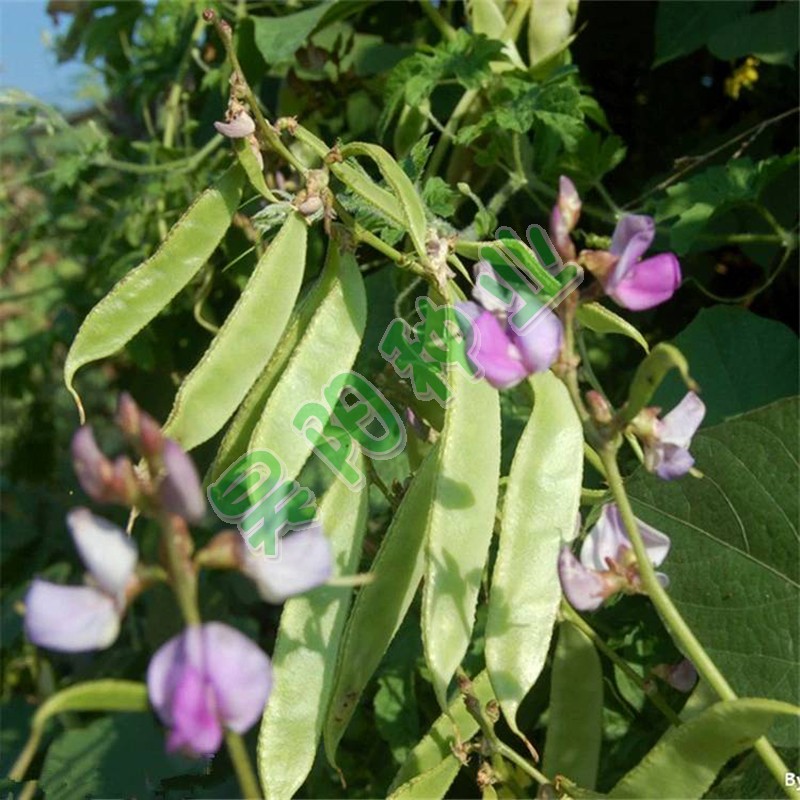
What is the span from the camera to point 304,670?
2.52ft

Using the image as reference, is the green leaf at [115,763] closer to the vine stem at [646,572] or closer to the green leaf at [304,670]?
the green leaf at [304,670]

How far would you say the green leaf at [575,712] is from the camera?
0.83 m

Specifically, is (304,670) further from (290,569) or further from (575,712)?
(290,569)

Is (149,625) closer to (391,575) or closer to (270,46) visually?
(270,46)

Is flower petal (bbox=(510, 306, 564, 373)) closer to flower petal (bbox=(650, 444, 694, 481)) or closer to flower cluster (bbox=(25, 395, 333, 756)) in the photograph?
flower petal (bbox=(650, 444, 694, 481))

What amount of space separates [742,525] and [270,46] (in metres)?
0.81

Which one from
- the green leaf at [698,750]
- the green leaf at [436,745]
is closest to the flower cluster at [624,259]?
the green leaf at [698,750]

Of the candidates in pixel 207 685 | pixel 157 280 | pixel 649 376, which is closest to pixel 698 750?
pixel 649 376

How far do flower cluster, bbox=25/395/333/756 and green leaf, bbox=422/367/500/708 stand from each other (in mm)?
261

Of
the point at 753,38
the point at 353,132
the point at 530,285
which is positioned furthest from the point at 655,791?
the point at 353,132

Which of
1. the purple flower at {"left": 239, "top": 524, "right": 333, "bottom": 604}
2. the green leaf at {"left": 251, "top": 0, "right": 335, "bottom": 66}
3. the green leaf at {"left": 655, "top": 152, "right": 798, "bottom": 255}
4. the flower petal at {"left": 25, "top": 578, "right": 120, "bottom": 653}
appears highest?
the flower petal at {"left": 25, "top": 578, "right": 120, "bottom": 653}

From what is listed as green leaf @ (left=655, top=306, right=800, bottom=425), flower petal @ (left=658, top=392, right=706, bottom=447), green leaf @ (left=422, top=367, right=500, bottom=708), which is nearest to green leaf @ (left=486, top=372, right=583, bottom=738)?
green leaf @ (left=422, top=367, right=500, bottom=708)

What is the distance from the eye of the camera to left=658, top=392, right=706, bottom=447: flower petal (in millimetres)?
627

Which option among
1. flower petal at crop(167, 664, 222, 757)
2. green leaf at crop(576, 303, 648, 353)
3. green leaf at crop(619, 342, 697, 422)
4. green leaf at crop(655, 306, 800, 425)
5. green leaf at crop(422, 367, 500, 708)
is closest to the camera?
flower petal at crop(167, 664, 222, 757)
